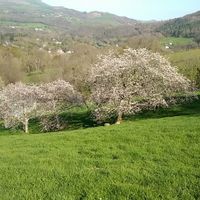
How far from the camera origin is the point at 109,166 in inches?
632

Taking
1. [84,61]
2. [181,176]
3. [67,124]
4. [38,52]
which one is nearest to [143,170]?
[181,176]

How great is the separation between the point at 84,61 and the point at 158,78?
65.2 m

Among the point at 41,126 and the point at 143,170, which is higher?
the point at 143,170

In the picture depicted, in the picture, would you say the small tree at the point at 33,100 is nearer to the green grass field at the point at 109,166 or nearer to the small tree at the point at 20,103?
the small tree at the point at 20,103

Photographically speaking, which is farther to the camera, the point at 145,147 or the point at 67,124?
the point at 67,124

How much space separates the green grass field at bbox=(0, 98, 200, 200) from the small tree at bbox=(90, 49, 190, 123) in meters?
14.8

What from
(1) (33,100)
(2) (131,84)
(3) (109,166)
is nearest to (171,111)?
(2) (131,84)

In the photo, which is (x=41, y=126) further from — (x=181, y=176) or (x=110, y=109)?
(x=181, y=176)

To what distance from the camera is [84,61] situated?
10262 cm

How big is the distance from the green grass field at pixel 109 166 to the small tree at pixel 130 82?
14.8 meters

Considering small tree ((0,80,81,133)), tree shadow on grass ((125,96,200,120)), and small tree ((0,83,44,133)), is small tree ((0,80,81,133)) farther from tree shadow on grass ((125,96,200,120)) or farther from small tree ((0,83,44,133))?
tree shadow on grass ((125,96,200,120))

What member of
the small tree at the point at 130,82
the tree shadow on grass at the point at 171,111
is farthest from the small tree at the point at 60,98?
the tree shadow on grass at the point at 171,111

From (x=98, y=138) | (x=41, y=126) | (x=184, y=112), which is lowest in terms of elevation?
(x=41, y=126)

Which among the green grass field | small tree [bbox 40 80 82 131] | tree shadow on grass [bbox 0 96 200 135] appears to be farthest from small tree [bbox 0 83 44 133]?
the green grass field
